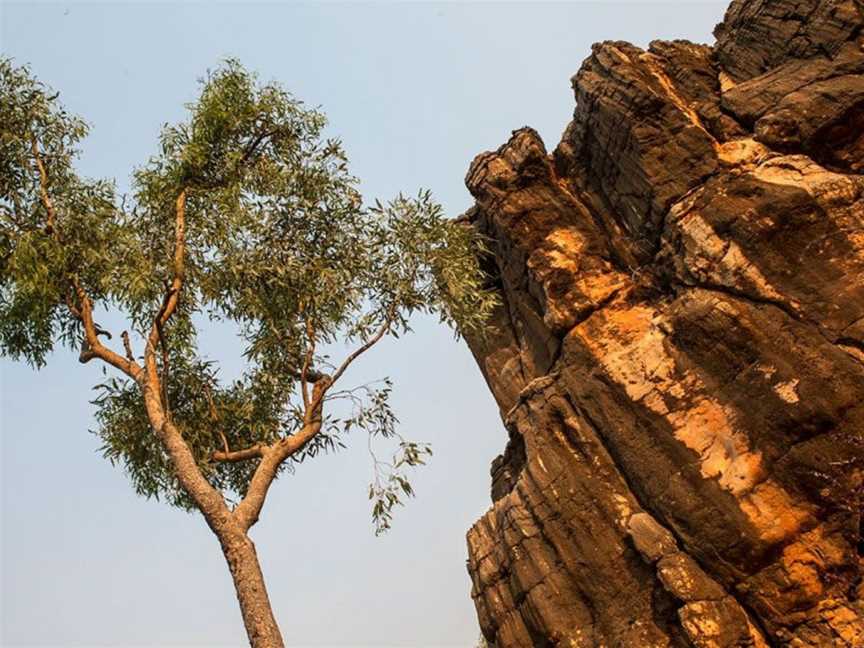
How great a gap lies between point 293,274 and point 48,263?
6.41 m

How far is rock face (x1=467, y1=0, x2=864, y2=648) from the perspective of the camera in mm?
16156

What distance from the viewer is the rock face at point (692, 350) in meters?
16.2

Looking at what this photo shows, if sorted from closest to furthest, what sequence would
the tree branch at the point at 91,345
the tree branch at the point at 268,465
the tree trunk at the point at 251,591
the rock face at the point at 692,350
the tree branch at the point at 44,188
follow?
the tree trunk at the point at 251,591 < the rock face at the point at 692,350 < the tree branch at the point at 268,465 < the tree branch at the point at 91,345 < the tree branch at the point at 44,188

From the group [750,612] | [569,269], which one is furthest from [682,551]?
[569,269]

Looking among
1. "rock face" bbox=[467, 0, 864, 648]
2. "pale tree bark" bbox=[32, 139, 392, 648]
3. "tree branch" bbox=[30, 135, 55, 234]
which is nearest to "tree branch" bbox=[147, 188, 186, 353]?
"pale tree bark" bbox=[32, 139, 392, 648]

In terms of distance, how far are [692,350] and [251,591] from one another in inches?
440

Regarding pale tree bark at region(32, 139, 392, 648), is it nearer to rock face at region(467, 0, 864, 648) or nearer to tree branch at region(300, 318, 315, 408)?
tree branch at region(300, 318, 315, 408)

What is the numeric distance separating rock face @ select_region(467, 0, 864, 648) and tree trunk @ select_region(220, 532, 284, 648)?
7.05 meters

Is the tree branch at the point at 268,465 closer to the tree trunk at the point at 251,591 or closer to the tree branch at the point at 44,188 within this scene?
the tree trunk at the point at 251,591

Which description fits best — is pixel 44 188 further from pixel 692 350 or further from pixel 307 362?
pixel 692 350

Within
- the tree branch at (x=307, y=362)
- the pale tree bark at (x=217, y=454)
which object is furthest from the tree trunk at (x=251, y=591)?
the tree branch at (x=307, y=362)

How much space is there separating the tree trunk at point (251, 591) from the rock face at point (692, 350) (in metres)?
7.05

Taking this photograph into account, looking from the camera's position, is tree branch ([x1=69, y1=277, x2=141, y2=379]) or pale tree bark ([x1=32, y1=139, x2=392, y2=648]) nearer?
pale tree bark ([x1=32, y1=139, x2=392, y2=648])

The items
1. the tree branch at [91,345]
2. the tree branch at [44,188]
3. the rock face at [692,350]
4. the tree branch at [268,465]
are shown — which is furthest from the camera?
the tree branch at [44,188]
